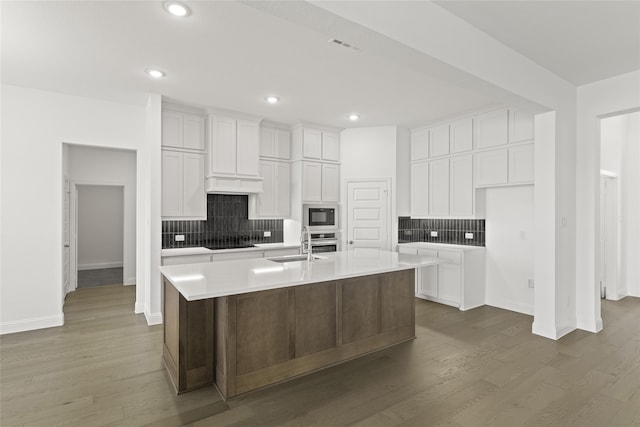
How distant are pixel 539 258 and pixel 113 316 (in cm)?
543

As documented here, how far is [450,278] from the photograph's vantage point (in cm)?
504

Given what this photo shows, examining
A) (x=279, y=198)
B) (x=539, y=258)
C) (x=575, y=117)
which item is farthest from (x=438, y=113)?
(x=279, y=198)

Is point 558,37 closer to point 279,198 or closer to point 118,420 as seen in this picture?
point 279,198

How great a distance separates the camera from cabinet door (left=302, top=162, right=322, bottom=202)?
568cm

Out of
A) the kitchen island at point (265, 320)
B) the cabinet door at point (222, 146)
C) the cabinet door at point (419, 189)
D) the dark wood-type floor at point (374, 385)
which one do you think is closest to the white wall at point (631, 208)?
the dark wood-type floor at point (374, 385)

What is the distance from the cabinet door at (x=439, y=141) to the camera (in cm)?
543

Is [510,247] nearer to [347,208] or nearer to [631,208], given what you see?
[631,208]

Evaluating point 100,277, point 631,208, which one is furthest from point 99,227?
point 631,208

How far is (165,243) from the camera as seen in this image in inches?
195

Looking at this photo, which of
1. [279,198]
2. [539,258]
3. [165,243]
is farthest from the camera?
[279,198]

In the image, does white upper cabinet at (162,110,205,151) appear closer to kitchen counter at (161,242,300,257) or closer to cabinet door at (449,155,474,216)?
kitchen counter at (161,242,300,257)

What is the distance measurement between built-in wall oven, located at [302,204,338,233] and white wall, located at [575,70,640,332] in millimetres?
3485

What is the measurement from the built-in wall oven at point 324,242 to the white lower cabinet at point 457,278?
1.44 metres

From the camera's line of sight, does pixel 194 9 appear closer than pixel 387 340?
Yes
